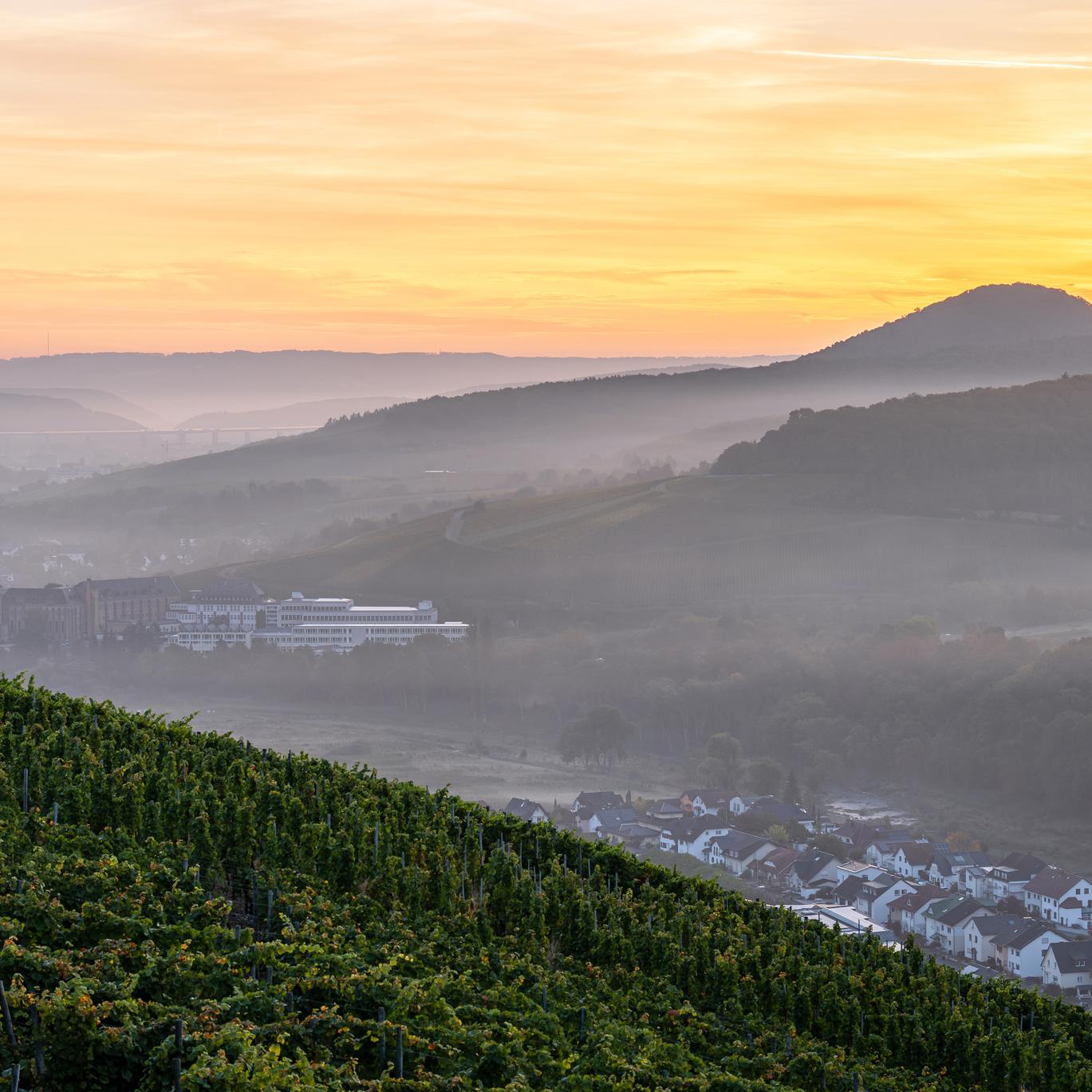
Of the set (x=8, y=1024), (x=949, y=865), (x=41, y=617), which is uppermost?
(x=8, y=1024)

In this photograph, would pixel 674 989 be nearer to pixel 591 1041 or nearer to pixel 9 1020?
pixel 591 1041

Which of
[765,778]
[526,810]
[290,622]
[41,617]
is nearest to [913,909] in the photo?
[526,810]

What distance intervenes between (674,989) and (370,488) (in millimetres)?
166733

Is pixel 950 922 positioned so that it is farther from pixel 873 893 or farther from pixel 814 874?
pixel 814 874

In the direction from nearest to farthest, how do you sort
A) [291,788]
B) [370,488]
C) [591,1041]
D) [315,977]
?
[315,977] < [591,1041] < [291,788] < [370,488]

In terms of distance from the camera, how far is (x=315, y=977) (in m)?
13.6

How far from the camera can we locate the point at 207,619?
104 meters

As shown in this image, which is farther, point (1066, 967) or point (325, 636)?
point (325, 636)

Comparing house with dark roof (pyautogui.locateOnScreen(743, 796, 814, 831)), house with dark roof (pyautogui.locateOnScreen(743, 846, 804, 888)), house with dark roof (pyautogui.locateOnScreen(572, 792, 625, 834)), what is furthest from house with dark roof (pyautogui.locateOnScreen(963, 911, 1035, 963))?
house with dark roof (pyautogui.locateOnScreen(743, 796, 814, 831))

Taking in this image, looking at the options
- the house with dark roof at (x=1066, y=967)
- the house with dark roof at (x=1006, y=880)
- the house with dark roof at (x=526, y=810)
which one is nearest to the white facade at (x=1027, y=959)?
the house with dark roof at (x=1066, y=967)

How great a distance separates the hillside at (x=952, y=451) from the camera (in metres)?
140

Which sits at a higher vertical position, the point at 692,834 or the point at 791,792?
the point at 692,834

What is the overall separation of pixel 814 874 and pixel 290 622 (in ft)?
219

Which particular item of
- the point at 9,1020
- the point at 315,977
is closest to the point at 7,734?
the point at 315,977
